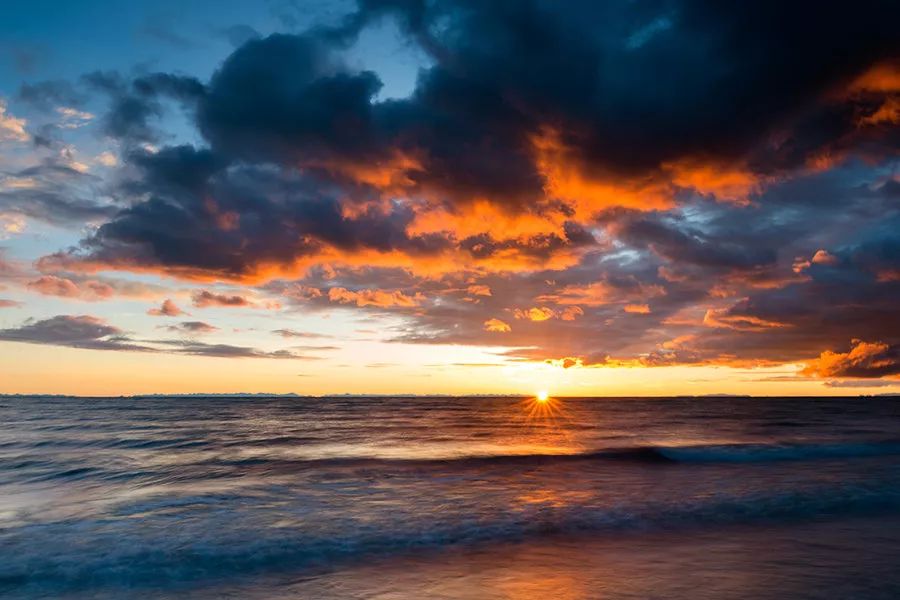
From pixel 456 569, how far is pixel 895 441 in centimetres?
4049

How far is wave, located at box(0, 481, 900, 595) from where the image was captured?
Result: 9.90 metres

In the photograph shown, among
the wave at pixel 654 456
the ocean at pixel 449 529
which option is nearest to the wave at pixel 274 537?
the ocean at pixel 449 529

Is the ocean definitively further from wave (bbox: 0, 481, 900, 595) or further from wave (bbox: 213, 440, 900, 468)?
wave (bbox: 213, 440, 900, 468)

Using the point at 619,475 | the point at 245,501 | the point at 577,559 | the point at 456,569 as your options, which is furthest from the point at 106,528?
the point at 619,475

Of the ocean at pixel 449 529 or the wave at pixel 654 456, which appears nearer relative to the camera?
the ocean at pixel 449 529

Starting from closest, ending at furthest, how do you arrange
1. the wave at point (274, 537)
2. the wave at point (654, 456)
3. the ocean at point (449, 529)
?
the ocean at point (449, 529) → the wave at point (274, 537) → the wave at point (654, 456)

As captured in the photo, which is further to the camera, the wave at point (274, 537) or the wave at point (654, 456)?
the wave at point (654, 456)

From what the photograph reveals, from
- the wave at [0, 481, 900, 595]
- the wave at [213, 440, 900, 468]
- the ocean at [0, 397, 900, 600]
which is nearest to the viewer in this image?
the ocean at [0, 397, 900, 600]

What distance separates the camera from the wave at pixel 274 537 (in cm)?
990

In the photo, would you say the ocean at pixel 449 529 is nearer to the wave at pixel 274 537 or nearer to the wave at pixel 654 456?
the wave at pixel 274 537

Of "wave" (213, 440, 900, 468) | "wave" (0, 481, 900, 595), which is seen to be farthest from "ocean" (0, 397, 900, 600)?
"wave" (213, 440, 900, 468)

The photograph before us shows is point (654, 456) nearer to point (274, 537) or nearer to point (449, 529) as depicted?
point (449, 529)

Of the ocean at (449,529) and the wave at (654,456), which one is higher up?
the ocean at (449,529)

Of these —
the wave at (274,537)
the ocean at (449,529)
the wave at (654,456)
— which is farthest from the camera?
the wave at (654,456)
